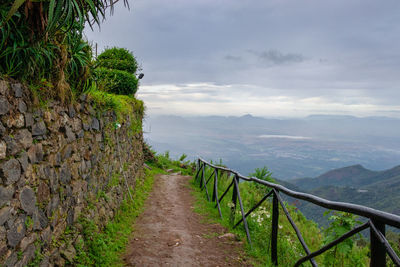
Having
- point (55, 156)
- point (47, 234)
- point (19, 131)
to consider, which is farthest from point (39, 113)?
point (47, 234)

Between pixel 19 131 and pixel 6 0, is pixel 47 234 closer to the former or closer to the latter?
pixel 19 131

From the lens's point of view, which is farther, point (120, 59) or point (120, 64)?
point (120, 59)

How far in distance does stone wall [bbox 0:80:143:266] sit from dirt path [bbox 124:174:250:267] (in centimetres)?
93

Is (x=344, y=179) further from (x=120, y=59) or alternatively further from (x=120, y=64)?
(x=120, y=64)

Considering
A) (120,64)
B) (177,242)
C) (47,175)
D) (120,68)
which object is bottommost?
(177,242)

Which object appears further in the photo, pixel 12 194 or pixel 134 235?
pixel 134 235

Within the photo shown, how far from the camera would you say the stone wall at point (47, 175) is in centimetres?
241

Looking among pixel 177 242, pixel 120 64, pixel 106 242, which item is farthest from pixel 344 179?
pixel 106 242

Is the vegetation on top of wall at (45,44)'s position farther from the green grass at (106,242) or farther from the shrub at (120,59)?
the shrub at (120,59)

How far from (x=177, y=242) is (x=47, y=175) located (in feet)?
8.97

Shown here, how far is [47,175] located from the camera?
3.11 m

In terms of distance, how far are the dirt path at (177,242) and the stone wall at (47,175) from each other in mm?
929

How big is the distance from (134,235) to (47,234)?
7.52 ft

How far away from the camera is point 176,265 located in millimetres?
4004
